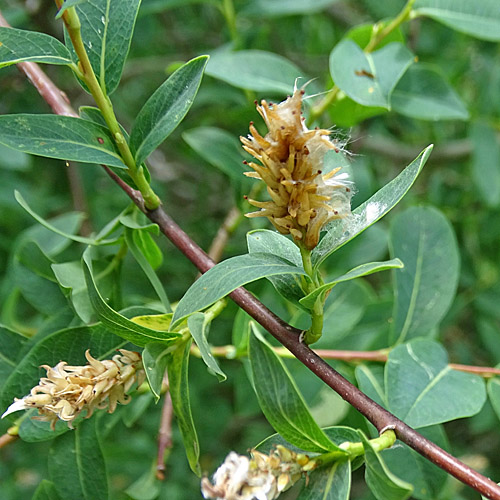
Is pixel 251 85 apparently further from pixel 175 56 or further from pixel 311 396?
pixel 175 56

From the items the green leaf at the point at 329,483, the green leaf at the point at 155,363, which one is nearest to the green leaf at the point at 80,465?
the green leaf at the point at 155,363

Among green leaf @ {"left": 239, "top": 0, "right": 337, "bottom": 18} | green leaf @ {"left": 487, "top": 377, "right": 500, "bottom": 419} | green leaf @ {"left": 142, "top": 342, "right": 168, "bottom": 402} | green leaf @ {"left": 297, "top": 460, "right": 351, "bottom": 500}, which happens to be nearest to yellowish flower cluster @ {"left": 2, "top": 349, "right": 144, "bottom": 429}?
green leaf @ {"left": 142, "top": 342, "right": 168, "bottom": 402}

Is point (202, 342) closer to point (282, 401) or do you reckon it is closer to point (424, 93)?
point (282, 401)

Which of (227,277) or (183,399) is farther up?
(227,277)

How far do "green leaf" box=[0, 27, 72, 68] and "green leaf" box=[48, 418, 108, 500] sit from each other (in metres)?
0.56

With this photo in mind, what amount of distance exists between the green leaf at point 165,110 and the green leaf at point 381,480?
18.7 inches

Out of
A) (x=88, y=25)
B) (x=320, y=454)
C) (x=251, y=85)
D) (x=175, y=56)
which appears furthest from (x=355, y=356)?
(x=175, y=56)

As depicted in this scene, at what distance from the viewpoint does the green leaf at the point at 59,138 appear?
0.76 metres

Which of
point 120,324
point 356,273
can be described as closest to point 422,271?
point 356,273

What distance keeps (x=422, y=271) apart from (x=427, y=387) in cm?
38

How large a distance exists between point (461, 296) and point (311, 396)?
3.11ft

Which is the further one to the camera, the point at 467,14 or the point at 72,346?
the point at 467,14

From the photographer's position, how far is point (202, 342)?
2.31 ft

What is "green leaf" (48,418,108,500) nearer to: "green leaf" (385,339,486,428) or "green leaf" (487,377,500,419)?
"green leaf" (385,339,486,428)
